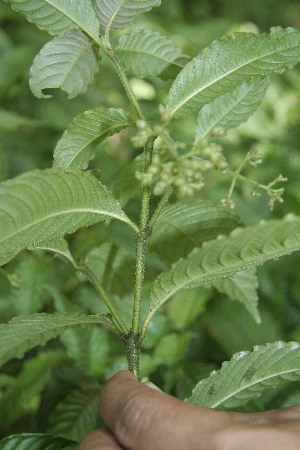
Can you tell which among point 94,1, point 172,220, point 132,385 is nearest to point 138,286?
point 132,385

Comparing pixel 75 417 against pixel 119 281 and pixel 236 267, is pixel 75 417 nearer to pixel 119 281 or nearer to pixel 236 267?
pixel 119 281

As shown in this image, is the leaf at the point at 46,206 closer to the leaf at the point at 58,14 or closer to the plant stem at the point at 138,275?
the plant stem at the point at 138,275

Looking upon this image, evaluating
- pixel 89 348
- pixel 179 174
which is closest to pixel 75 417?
pixel 89 348

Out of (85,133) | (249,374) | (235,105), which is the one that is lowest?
(249,374)

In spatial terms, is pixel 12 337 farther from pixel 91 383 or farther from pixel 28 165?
pixel 28 165

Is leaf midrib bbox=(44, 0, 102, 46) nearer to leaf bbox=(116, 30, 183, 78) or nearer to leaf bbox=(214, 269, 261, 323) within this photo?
leaf bbox=(116, 30, 183, 78)

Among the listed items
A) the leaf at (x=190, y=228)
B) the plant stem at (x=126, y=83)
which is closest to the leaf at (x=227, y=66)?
the plant stem at (x=126, y=83)
